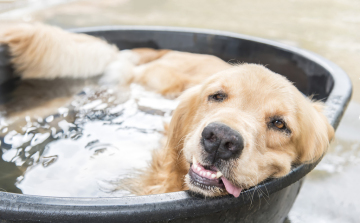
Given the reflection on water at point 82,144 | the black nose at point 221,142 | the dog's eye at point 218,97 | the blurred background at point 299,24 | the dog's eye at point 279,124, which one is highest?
the black nose at point 221,142

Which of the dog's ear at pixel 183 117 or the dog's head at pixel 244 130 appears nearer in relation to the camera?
the dog's head at pixel 244 130

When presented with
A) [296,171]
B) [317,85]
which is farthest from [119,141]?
[317,85]

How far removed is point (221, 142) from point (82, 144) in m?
1.59

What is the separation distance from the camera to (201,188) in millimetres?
1588

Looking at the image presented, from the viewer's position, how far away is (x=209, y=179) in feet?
5.49

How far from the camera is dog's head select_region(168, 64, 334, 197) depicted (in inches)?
63.2

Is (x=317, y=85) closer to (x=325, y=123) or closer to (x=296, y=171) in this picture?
(x=325, y=123)

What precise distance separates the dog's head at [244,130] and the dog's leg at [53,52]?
194 cm

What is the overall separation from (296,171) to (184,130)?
2.78 feet

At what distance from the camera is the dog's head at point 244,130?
1605 millimetres

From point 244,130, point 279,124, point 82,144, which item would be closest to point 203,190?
point 244,130

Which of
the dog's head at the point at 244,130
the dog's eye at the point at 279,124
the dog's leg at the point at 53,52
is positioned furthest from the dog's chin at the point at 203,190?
the dog's leg at the point at 53,52

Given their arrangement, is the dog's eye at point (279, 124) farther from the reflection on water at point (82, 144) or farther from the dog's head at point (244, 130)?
the reflection on water at point (82, 144)

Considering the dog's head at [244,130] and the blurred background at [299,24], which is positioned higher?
the dog's head at [244,130]
